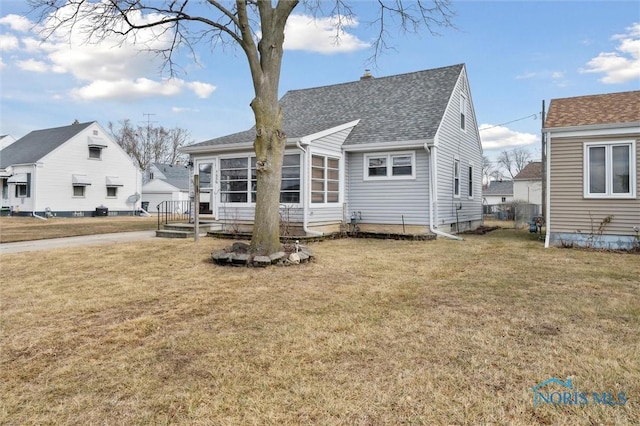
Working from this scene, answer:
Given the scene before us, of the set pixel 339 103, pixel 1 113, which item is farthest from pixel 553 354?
pixel 1 113

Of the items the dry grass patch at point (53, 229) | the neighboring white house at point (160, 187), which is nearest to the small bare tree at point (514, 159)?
the neighboring white house at point (160, 187)

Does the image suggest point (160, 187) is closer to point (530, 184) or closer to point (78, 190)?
point (78, 190)

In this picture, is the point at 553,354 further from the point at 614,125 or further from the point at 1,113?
the point at 1,113

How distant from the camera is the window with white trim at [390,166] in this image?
41.4ft

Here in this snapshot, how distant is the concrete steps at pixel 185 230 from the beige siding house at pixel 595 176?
33.7ft

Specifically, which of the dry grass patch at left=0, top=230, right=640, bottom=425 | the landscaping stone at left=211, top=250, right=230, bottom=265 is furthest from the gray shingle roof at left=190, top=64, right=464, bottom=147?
the dry grass patch at left=0, top=230, right=640, bottom=425

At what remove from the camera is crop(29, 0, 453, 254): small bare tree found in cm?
788

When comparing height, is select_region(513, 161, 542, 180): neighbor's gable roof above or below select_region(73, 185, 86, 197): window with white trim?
above

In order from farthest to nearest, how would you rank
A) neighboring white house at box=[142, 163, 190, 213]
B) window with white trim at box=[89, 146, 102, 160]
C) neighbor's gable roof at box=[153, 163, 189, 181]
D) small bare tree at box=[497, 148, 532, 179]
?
small bare tree at box=[497, 148, 532, 179], neighbor's gable roof at box=[153, 163, 189, 181], neighboring white house at box=[142, 163, 190, 213], window with white trim at box=[89, 146, 102, 160]

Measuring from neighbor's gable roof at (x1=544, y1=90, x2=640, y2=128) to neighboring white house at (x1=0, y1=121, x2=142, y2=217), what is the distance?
93.0 feet

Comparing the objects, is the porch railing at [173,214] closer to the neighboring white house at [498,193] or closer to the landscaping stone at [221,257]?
the landscaping stone at [221,257]

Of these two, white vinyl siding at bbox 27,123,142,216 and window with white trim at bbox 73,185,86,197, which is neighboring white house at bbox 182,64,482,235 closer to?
white vinyl siding at bbox 27,123,142,216

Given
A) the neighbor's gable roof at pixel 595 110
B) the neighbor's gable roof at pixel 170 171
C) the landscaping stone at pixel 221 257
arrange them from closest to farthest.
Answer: the landscaping stone at pixel 221 257, the neighbor's gable roof at pixel 595 110, the neighbor's gable roof at pixel 170 171

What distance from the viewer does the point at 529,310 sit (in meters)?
4.57
